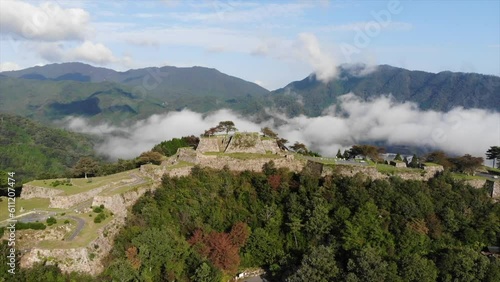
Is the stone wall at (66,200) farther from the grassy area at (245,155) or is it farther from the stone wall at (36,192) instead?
the grassy area at (245,155)

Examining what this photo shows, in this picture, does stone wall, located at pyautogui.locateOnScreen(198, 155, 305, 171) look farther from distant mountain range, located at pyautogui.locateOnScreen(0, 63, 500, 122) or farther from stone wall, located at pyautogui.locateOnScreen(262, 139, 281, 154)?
distant mountain range, located at pyautogui.locateOnScreen(0, 63, 500, 122)

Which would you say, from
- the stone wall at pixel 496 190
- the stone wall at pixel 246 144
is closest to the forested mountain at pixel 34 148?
the stone wall at pixel 246 144

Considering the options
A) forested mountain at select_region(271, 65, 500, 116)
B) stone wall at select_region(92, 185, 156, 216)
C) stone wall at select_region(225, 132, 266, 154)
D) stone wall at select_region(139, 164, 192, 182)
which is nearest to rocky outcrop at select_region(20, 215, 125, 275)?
stone wall at select_region(92, 185, 156, 216)

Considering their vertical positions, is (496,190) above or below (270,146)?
below

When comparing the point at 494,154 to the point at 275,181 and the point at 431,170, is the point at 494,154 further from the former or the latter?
the point at 275,181

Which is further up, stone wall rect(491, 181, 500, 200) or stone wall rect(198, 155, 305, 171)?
stone wall rect(198, 155, 305, 171)

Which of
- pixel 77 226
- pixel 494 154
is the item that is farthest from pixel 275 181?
pixel 494 154
